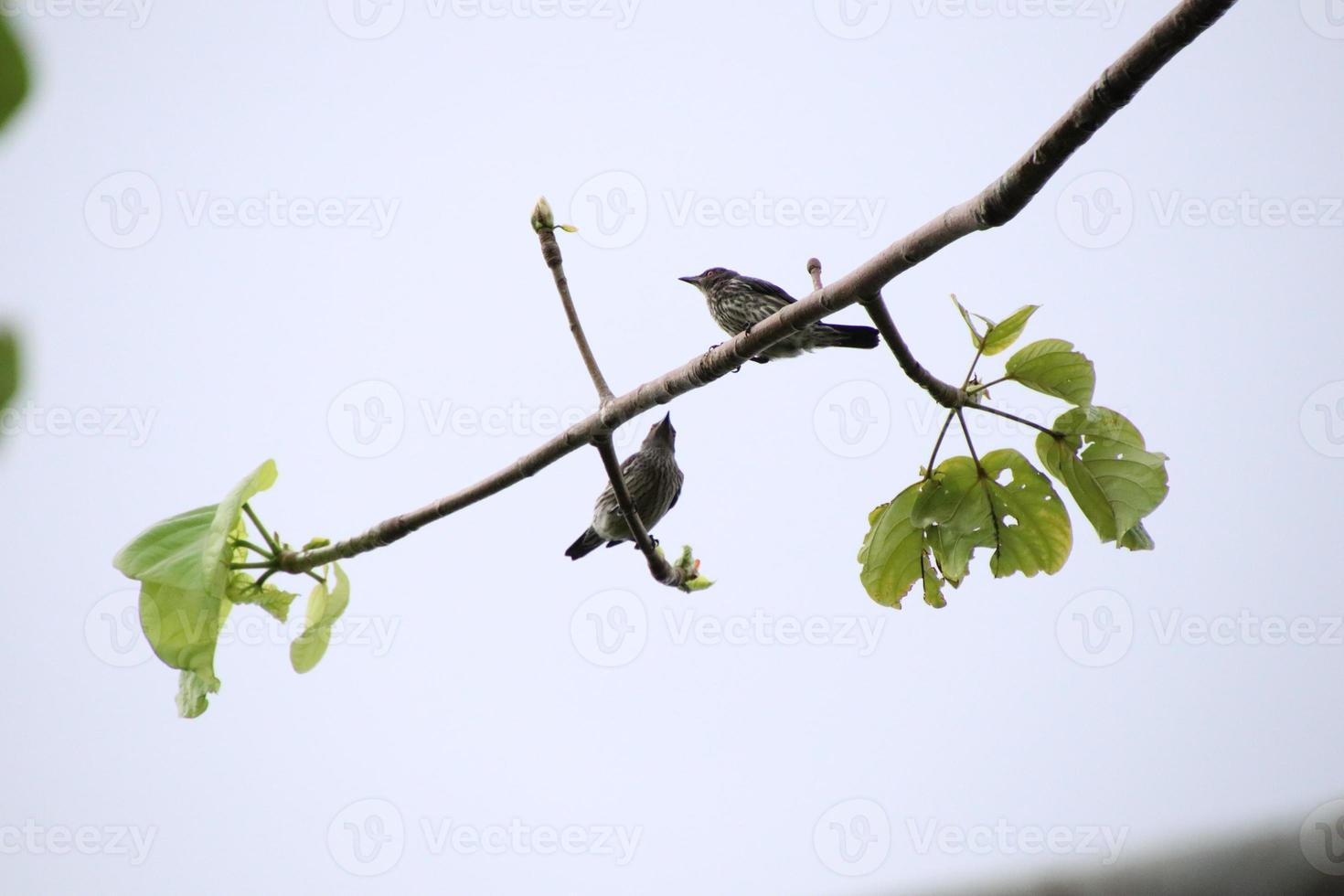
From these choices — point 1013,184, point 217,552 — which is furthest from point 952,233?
point 217,552

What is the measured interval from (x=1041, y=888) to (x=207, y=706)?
5.48ft

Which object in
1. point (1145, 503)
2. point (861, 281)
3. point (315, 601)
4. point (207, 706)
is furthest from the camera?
point (315, 601)

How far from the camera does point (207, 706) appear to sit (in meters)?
1.82

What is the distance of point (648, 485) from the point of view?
3629 millimetres

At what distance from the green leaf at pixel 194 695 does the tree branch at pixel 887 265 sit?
0.25m

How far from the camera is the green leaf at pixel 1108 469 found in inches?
66.8

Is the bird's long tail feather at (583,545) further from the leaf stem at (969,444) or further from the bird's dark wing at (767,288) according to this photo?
the leaf stem at (969,444)

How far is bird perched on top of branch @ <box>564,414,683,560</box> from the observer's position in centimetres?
348

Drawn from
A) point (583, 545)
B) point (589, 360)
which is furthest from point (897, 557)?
point (583, 545)

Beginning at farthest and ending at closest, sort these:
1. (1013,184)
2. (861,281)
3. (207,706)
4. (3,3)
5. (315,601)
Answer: (315,601), (207,706), (861,281), (1013,184), (3,3)

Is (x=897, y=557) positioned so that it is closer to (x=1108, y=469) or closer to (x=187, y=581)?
(x=1108, y=469)

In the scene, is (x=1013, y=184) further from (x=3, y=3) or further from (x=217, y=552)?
(x=217, y=552)

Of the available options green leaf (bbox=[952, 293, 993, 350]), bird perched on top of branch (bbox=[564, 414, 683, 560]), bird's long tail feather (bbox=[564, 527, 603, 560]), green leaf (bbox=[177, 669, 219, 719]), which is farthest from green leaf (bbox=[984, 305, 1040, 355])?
bird's long tail feather (bbox=[564, 527, 603, 560])

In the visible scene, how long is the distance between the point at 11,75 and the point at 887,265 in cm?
115
